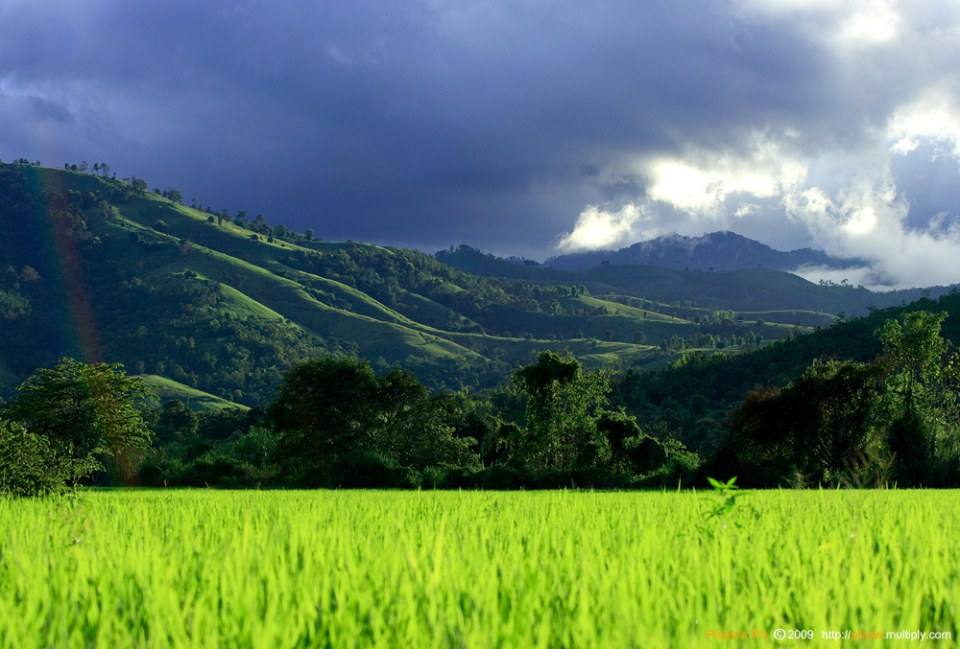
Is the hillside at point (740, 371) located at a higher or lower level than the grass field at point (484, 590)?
higher

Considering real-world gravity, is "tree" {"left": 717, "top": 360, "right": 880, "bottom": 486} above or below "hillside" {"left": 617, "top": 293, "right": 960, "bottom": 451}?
below

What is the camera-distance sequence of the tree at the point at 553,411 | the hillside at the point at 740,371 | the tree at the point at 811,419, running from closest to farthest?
the tree at the point at 811,419, the tree at the point at 553,411, the hillside at the point at 740,371

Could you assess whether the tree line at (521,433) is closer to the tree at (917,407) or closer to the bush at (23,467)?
the tree at (917,407)

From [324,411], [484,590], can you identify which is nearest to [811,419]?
[324,411]

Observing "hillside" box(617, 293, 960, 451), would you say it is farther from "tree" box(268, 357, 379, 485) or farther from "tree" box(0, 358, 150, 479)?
"tree" box(0, 358, 150, 479)

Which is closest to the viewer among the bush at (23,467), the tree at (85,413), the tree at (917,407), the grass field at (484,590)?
the grass field at (484,590)

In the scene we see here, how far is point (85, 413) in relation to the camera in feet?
155

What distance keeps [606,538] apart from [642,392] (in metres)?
105

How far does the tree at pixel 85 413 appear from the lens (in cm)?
4641

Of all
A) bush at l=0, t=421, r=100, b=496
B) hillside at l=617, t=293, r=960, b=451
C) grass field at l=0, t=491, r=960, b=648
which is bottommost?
bush at l=0, t=421, r=100, b=496

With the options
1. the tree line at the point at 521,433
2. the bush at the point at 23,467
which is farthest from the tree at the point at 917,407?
the bush at the point at 23,467

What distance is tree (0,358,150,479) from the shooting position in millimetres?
46406

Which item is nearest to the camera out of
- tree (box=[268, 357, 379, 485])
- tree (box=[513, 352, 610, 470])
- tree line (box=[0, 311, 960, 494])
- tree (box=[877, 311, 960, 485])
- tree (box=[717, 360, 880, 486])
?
tree line (box=[0, 311, 960, 494])

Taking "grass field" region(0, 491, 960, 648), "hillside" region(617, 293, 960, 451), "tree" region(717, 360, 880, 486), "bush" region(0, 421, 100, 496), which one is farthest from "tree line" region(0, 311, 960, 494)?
"hillside" region(617, 293, 960, 451)
